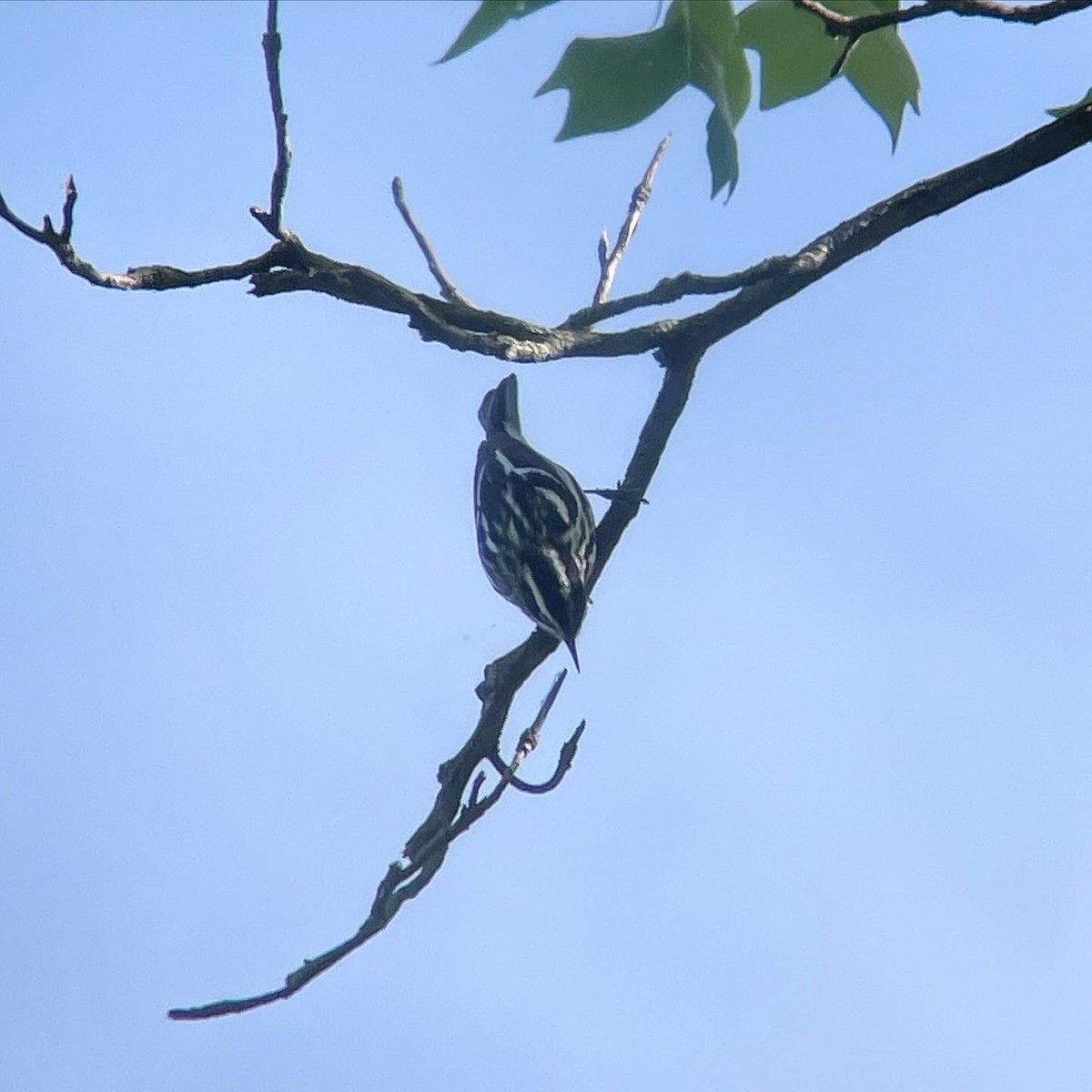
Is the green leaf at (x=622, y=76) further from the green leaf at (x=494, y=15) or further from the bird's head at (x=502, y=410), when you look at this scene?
the bird's head at (x=502, y=410)

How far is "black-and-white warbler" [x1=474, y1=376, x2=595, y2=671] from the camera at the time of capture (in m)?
6.57

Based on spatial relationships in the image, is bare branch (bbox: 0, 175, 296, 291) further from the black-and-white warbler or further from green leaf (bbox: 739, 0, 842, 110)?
the black-and-white warbler

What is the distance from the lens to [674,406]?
4793mm

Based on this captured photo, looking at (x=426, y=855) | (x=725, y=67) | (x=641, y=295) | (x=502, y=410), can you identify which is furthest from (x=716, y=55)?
(x=502, y=410)

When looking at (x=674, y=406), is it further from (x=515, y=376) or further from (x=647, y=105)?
(x=515, y=376)

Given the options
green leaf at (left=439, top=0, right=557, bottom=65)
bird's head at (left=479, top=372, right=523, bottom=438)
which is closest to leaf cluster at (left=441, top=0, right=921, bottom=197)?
green leaf at (left=439, top=0, right=557, bottom=65)

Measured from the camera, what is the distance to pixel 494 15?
196 centimetres

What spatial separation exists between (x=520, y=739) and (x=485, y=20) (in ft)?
9.13

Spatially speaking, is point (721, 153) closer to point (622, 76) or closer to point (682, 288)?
point (622, 76)

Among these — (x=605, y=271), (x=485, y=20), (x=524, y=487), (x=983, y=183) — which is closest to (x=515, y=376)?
(x=524, y=487)

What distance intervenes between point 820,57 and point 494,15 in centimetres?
80

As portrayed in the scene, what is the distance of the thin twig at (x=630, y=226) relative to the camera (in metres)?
5.19

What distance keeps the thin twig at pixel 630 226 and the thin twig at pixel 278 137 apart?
2303 mm

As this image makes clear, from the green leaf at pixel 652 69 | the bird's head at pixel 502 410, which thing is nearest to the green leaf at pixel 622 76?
the green leaf at pixel 652 69
